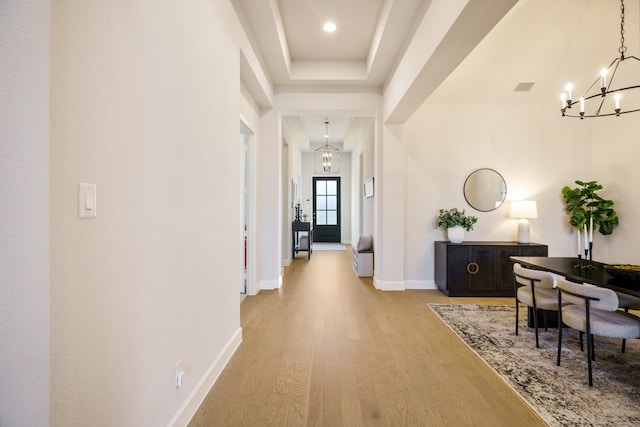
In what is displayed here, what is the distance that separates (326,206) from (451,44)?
8.68 m

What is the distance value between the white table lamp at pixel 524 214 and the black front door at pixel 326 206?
678 cm

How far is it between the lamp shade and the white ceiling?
5.08ft

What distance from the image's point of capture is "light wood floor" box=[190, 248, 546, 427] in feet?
6.30

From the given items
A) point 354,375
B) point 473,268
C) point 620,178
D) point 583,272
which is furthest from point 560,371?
point 620,178

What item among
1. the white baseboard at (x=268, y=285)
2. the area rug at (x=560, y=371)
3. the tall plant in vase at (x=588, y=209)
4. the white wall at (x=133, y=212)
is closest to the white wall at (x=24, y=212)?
the white wall at (x=133, y=212)

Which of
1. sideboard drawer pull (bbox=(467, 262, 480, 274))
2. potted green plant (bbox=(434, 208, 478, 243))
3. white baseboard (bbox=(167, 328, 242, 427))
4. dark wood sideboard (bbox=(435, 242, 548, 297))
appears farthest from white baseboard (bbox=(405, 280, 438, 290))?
white baseboard (bbox=(167, 328, 242, 427))

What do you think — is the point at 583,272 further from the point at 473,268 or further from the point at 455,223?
the point at 455,223

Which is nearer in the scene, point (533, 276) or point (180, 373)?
point (180, 373)

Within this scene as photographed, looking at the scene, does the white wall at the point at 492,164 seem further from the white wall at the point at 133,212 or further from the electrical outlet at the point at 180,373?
the electrical outlet at the point at 180,373

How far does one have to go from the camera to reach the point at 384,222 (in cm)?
490

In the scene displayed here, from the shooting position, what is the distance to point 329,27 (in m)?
3.86

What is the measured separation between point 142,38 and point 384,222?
4007mm

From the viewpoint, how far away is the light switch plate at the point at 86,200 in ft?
3.43

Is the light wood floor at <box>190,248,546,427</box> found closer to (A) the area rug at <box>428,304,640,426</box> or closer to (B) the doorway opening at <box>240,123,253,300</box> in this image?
(A) the area rug at <box>428,304,640,426</box>
